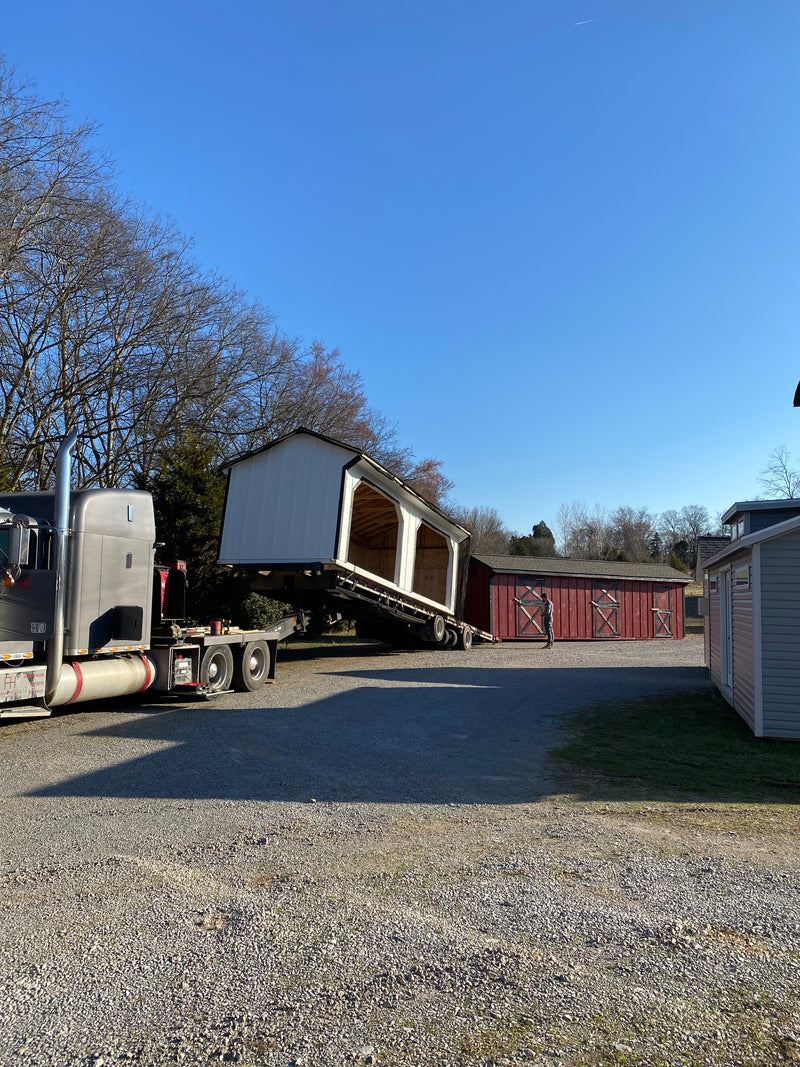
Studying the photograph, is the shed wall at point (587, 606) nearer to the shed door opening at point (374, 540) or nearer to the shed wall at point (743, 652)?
the shed door opening at point (374, 540)

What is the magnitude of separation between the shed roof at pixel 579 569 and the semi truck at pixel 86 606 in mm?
17426

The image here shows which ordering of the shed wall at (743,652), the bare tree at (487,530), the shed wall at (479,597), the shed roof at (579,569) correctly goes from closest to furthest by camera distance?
the shed wall at (743,652)
the shed wall at (479,597)
the shed roof at (579,569)
the bare tree at (487,530)

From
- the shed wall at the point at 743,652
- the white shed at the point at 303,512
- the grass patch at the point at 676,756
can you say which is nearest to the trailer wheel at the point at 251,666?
the white shed at the point at 303,512

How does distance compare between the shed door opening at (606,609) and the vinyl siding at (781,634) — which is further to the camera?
the shed door opening at (606,609)

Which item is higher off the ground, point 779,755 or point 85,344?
point 85,344

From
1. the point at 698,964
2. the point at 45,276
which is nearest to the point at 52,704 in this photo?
the point at 698,964

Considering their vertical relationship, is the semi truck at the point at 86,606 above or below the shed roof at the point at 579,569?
below

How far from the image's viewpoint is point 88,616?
10.5 metres

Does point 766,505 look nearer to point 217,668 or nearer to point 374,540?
point 217,668

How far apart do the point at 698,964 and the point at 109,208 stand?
78.0 ft

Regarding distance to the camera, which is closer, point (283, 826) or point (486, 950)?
point (486, 950)

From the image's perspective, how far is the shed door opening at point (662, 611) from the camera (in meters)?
33.0

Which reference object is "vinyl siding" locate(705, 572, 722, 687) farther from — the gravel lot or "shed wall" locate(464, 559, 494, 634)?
"shed wall" locate(464, 559, 494, 634)

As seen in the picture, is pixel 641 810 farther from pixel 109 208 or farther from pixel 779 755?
pixel 109 208
